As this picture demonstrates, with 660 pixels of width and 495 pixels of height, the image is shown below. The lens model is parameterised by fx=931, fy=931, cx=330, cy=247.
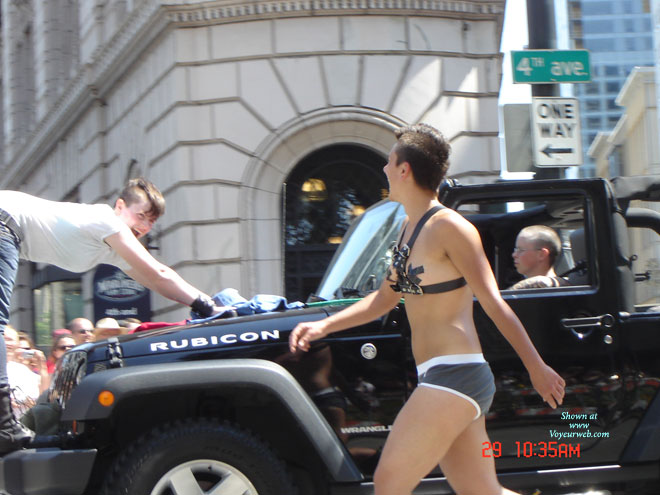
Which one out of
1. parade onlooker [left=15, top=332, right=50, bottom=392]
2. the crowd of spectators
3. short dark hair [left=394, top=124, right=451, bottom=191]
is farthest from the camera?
parade onlooker [left=15, top=332, right=50, bottom=392]

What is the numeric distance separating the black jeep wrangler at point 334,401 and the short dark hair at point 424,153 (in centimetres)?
82

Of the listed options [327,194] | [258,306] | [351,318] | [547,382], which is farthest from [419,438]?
[327,194]

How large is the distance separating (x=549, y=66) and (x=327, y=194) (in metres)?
5.93

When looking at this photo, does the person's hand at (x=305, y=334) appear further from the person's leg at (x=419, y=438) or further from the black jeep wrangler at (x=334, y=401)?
the person's leg at (x=419, y=438)

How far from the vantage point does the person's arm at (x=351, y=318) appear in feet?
11.9

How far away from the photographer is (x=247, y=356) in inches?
156

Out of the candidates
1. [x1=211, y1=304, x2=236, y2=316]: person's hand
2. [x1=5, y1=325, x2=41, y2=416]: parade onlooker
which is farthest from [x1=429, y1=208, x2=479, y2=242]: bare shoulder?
[x1=5, y1=325, x2=41, y2=416]: parade onlooker

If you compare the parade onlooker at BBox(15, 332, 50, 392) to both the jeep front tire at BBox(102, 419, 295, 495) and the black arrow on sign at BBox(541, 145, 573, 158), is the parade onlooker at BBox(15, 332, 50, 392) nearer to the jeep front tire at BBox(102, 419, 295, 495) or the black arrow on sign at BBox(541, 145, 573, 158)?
the jeep front tire at BBox(102, 419, 295, 495)

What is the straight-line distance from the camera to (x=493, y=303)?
325 centimetres

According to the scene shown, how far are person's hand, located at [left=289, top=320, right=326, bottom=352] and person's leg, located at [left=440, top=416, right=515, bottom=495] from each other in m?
0.69

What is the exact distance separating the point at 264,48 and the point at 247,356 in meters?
9.41

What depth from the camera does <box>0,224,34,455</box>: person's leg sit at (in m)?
3.96

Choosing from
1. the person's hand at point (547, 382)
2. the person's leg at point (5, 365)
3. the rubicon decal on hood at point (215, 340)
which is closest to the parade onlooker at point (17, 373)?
the person's leg at point (5, 365)
